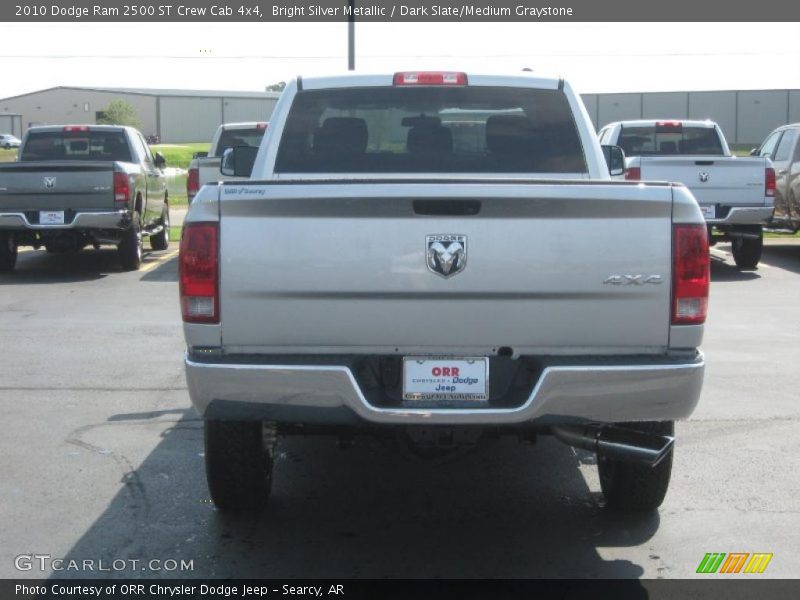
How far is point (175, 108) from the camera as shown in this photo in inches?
4023

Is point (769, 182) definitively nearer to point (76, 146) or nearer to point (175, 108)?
point (76, 146)

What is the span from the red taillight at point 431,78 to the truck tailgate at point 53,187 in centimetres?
897

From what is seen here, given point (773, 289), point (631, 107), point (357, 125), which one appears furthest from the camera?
point (631, 107)

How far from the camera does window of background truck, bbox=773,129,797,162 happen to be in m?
17.2

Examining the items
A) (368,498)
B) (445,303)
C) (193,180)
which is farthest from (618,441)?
(193,180)

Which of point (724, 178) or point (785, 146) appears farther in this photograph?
point (785, 146)

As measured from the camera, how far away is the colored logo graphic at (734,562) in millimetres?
4598

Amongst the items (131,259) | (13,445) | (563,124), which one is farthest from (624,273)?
(131,259)

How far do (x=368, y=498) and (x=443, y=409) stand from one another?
1382 mm

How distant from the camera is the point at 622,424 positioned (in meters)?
4.84

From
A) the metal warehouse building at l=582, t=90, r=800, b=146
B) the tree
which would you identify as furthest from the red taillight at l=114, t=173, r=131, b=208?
the tree

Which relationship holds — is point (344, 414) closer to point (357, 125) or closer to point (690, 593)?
point (690, 593)

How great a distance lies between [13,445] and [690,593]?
3917 mm

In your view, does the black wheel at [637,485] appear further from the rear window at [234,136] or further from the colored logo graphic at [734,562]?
the rear window at [234,136]
